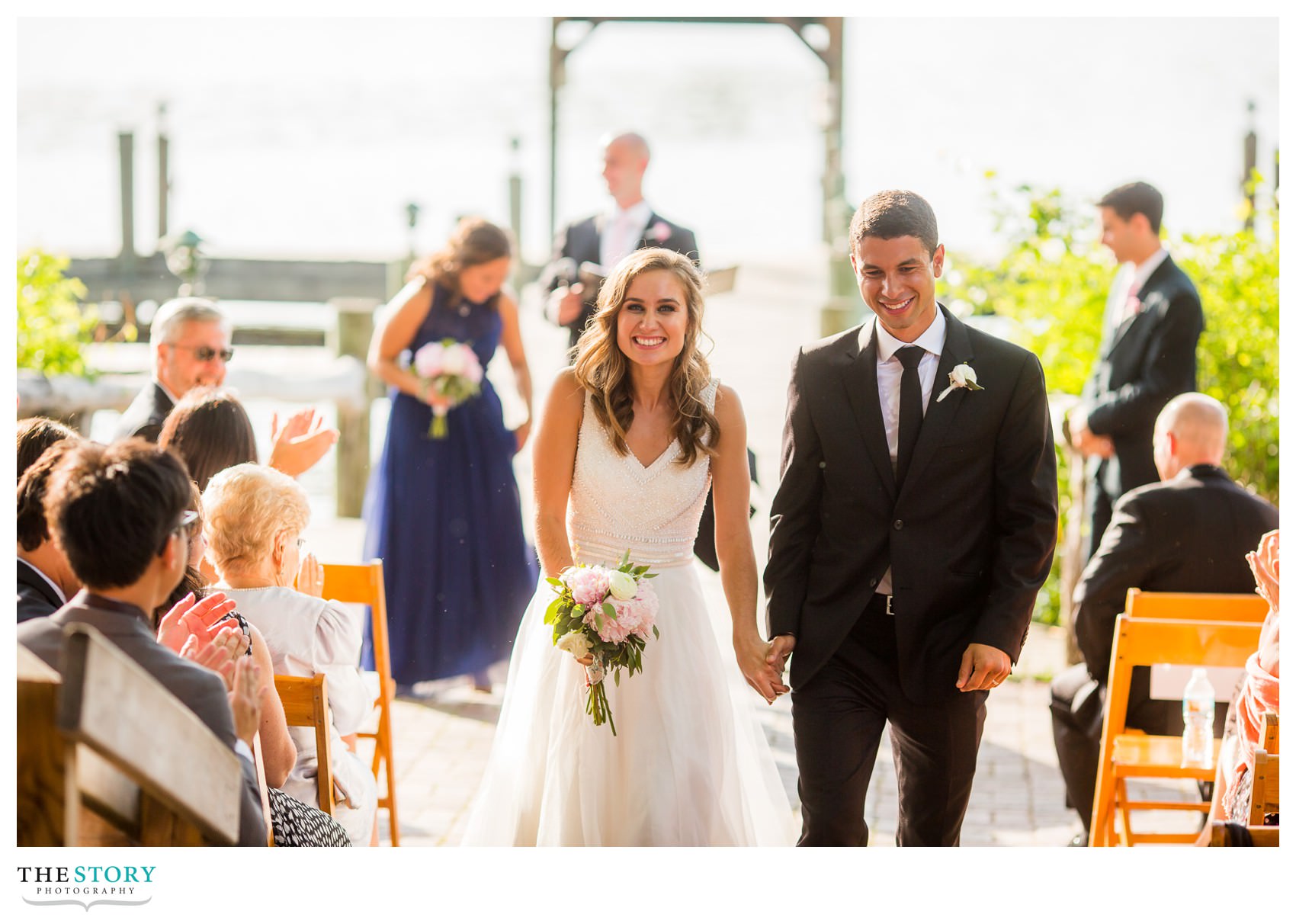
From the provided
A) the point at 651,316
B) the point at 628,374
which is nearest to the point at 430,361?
the point at 628,374

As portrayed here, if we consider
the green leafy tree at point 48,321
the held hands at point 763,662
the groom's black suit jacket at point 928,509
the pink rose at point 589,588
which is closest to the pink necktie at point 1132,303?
the groom's black suit jacket at point 928,509

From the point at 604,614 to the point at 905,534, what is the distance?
73cm

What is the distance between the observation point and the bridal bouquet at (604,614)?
Result: 3330 mm

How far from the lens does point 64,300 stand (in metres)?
8.83

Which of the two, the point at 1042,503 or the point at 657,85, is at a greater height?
the point at 657,85

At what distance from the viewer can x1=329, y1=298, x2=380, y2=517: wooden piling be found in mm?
9828

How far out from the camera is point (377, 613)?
436 cm

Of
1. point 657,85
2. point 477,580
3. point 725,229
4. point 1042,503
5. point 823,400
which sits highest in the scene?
point 657,85

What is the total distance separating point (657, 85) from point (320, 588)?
33.6m

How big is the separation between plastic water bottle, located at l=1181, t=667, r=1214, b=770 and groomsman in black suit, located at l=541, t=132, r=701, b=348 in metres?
2.70

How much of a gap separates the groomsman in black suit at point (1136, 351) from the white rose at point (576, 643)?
3070 mm
